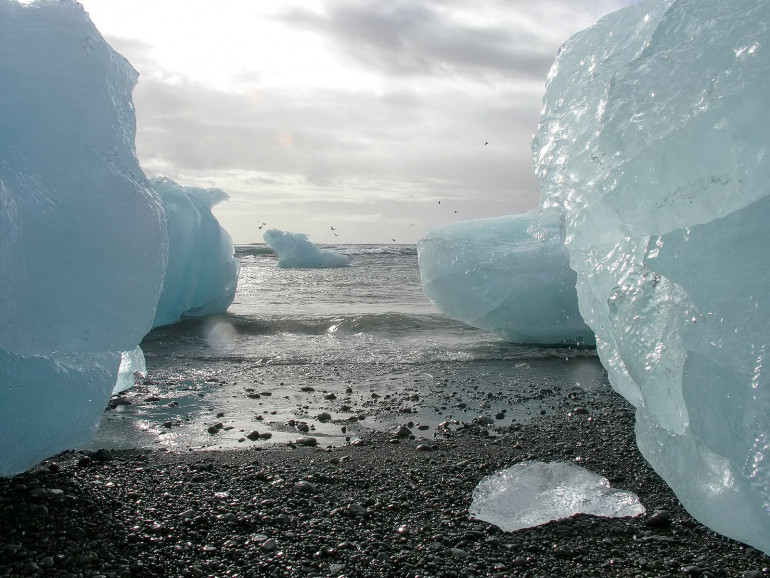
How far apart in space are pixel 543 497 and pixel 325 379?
384 cm

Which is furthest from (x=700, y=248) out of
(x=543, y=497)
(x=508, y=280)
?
(x=508, y=280)

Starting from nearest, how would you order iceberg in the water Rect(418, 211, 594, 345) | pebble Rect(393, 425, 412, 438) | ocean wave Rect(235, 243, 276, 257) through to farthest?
1. pebble Rect(393, 425, 412, 438)
2. iceberg in the water Rect(418, 211, 594, 345)
3. ocean wave Rect(235, 243, 276, 257)

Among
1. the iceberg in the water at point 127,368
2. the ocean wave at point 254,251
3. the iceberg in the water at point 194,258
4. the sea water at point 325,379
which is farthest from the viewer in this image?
the ocean wave at point 254,251

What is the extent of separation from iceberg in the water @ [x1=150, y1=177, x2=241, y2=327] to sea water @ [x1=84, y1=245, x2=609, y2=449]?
38 centimetres

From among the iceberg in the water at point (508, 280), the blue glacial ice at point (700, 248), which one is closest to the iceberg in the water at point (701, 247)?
the blue glacial ice at point (700, 248)

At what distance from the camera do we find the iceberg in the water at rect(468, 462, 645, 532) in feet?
11.3

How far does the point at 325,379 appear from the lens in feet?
23.8

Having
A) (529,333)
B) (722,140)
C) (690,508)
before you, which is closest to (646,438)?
(690,508)

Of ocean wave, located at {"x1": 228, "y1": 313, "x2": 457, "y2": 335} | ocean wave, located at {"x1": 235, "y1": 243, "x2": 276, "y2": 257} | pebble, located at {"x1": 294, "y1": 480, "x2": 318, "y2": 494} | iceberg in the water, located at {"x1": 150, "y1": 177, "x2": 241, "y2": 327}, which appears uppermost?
iceberg in the water, located at {"x1": 150, "y1": 177, "x2": 241, "y2": 327}

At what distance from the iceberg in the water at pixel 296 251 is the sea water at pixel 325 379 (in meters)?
16.3

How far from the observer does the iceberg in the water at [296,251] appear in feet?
95.9

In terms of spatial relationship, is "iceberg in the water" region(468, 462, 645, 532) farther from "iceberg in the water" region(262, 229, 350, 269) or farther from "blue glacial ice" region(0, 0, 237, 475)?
"iceberg in the water" region(262, 229, 350, 269)

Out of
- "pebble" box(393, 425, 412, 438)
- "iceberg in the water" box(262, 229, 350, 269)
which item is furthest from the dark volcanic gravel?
"iceberg in the water" box(262, 229, 350, 269)

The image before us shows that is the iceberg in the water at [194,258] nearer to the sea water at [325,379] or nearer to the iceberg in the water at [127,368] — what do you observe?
the sea water at [325,379]
